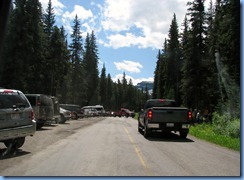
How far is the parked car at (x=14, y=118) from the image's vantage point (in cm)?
1182

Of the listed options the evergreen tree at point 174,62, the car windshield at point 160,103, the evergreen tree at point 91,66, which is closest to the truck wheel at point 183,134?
the car windshield at point 160,103

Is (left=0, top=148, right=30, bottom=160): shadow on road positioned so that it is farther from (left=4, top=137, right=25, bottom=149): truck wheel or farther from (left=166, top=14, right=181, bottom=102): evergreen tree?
(left=166, top=14, right=181, bottom=102): evergreen tree

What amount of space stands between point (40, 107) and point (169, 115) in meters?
8.30

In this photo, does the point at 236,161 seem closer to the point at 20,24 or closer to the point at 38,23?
the point at 20,24

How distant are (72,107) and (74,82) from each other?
122 feet

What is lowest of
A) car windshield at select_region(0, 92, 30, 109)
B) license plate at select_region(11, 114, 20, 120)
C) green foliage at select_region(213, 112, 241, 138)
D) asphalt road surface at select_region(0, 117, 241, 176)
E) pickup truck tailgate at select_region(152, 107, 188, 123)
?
asphalt road surface at select_region(0, 117, 241, 176)

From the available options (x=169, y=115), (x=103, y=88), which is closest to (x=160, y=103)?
(x=169, y=115)

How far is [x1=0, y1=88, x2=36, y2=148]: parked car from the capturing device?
11.8 meters

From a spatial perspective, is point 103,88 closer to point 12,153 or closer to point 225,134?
point 225,134

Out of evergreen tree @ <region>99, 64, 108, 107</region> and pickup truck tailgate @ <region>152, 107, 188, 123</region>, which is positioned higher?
evergreen tree @ <region>99, 64, 108, 107</region>

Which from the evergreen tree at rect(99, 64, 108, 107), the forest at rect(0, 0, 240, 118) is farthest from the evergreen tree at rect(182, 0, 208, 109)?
the evergreen tree at rect(99, 64, 108, 107)

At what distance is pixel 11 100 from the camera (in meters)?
12.4

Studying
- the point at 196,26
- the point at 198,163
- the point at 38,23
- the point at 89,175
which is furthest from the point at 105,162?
the point at 196,26

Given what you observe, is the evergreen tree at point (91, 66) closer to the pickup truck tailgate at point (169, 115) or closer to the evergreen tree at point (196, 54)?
the evergreen tree at point (196, 54)
